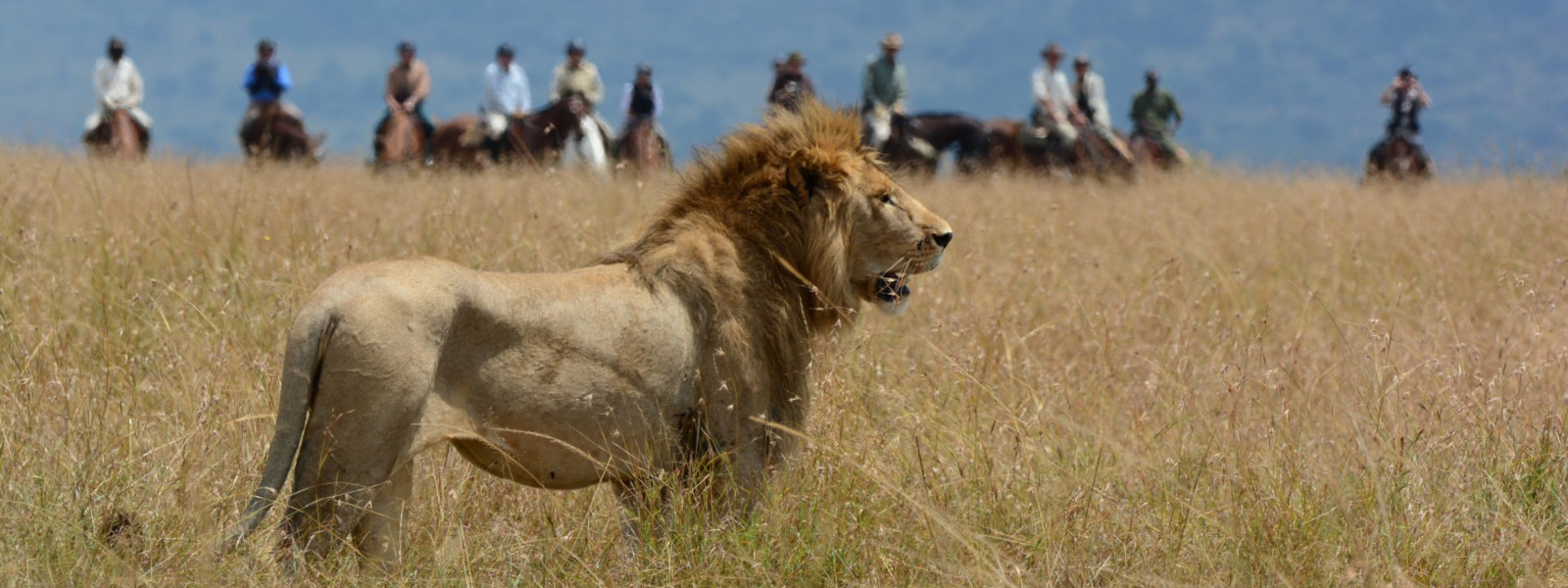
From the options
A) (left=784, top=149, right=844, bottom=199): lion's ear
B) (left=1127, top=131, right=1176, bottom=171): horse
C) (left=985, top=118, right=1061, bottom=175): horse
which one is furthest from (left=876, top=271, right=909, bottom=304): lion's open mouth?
(left=1127, top=131, right=1176, bottom=171): horse

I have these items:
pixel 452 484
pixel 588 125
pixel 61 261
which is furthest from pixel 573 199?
pixel 588 125

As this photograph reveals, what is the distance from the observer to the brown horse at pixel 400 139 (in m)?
17.7

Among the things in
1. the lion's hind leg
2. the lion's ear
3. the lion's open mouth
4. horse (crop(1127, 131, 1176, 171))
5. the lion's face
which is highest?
the lion's ear

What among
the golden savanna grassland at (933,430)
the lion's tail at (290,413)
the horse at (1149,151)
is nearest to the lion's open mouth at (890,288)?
the golden savanna grassland at (933,430)

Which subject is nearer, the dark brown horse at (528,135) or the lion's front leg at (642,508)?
the lion's front leg at (642,508)

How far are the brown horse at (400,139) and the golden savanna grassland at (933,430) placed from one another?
8586mm

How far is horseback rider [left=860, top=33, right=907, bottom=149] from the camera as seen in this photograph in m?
22.0

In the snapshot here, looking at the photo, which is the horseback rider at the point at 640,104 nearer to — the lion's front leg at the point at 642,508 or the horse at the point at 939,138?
the horse at the point at 939,138

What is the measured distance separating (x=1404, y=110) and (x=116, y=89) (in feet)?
48.4

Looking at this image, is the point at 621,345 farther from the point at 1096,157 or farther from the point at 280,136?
the point at 1096,157

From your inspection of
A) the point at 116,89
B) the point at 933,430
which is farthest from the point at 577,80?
the point at 933,430

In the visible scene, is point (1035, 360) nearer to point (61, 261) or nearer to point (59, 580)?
point (59, 580)

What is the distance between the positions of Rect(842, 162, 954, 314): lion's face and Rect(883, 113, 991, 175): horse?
16.7 meters

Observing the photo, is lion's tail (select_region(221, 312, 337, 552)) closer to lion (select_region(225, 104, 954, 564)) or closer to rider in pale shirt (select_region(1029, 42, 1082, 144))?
lion (select_region(225, 104, 954, 564))
